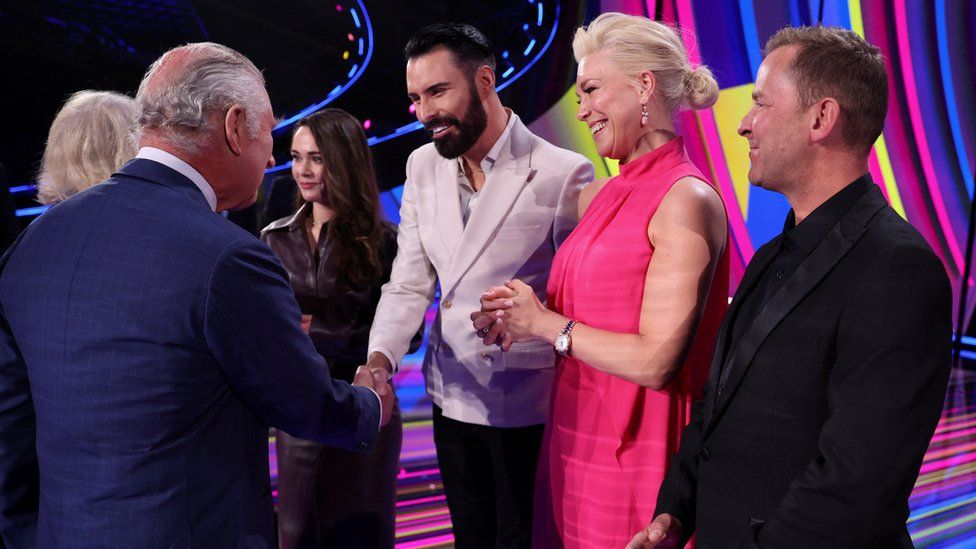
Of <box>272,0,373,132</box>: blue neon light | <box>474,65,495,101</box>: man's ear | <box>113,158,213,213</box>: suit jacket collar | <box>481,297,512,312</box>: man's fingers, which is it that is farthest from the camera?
<box>272,0,373,132</box>: blue neon light

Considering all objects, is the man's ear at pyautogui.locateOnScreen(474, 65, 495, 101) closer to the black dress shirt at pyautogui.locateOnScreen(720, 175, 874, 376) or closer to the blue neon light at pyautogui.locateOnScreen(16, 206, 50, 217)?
the black dress shirt at pyautogui.locateOnScreen(720, 175, 874, 376)

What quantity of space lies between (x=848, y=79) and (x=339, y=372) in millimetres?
1899

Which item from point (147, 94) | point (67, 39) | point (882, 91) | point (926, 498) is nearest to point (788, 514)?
point (882, 91)

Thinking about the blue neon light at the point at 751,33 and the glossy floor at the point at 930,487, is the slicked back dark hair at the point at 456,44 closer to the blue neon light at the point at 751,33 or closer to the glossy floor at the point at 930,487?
the glossy floor at the point at 930,487

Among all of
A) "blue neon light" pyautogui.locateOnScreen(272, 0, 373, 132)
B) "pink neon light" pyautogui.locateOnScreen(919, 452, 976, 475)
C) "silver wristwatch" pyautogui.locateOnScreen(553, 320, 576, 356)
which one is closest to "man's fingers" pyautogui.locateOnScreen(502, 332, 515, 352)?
"silver wristwatch" pyautogui.locateOnScreen(553, 320, 576, 356)

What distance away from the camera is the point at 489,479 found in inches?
93.0

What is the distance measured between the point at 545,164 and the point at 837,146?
3.64 feet

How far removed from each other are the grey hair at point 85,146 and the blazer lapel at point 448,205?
2.80ft

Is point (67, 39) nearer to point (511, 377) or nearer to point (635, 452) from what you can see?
point (511, 377)

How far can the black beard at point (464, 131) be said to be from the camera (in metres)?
2.47

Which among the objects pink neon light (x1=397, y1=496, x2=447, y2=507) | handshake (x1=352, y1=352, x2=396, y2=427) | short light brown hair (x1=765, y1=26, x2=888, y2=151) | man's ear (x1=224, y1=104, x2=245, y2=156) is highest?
man's ear (x1=224, y1=104, x2=245, y2=156)

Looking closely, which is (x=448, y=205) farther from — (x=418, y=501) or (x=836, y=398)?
(x=418, y=501)

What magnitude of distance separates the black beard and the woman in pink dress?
0.50m

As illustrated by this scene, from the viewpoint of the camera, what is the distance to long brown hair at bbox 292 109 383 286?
284 cm
